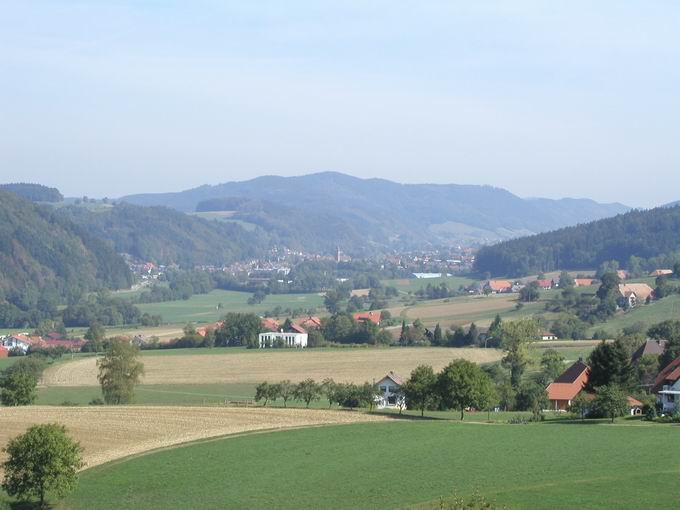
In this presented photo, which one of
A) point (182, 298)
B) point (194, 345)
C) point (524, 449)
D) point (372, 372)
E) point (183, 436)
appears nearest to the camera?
point (524, 449)

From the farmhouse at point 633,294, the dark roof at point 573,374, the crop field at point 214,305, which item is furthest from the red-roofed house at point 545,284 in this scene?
the dark roof at point 573,374

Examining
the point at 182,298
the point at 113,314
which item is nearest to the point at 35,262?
the point at 182,298

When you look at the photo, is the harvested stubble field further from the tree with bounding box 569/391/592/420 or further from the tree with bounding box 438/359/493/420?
the tree with bounding box 569/391/592/420

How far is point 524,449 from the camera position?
41844mm

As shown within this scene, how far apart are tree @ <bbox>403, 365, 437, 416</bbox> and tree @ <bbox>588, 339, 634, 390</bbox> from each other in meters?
7.43

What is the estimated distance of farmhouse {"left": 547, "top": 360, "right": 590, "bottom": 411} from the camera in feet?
199

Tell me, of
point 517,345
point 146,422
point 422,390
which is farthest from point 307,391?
point 517,345

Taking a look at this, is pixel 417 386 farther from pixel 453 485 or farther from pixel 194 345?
pixel 194 345

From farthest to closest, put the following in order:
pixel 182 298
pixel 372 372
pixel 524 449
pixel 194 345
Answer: pixel 182 298 → pixel 194 345 → pixel 372 372 → pixel 524 449

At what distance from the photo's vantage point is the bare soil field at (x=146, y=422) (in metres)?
45.4

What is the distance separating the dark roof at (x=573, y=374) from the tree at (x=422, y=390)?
9.31 m

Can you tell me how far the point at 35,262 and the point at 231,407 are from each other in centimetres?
14217

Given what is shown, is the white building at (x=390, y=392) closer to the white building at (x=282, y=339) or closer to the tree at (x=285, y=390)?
the tree at (x=285, y=390)

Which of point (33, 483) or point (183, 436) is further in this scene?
point (183, 436)
